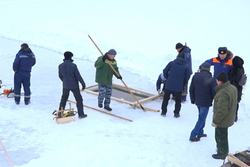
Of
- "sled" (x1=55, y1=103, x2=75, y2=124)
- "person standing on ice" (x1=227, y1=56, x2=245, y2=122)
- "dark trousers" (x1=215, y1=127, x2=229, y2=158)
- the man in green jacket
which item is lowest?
"sled" (x1=55, y1=103, x2=75, y2=124)

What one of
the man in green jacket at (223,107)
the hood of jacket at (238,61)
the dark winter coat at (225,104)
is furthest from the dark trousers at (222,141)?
the hood of jacket at (238,61)

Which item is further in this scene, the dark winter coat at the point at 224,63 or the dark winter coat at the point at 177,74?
the dark winter coat at the point at 224,63

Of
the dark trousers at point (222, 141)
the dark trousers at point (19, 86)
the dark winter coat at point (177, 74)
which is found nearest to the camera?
the dark trousers at point (222, 141)

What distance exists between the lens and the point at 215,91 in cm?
505

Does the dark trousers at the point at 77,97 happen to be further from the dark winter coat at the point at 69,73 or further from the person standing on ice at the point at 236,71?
the person standing on ice at the point at 236,71

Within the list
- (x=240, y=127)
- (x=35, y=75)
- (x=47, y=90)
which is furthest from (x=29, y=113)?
(x=240, y=127)

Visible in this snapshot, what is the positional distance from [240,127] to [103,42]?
12.4 meters

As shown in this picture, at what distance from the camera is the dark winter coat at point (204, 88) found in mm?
5023

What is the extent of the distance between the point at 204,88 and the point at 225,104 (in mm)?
822

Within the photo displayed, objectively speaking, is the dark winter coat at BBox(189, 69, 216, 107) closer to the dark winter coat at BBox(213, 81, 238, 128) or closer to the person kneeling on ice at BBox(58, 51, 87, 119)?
the dark winter coat at BBox(213, 81, 238, 128)

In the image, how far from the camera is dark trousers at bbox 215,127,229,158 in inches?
179

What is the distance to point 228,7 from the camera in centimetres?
2341

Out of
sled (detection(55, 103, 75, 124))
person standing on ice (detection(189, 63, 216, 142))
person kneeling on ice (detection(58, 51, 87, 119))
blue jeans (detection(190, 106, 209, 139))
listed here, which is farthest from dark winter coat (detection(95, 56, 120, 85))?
blue jeans (detection(190, 106, 209, 139))

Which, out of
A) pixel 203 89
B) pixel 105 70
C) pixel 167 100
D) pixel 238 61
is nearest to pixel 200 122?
pixel 203 89
